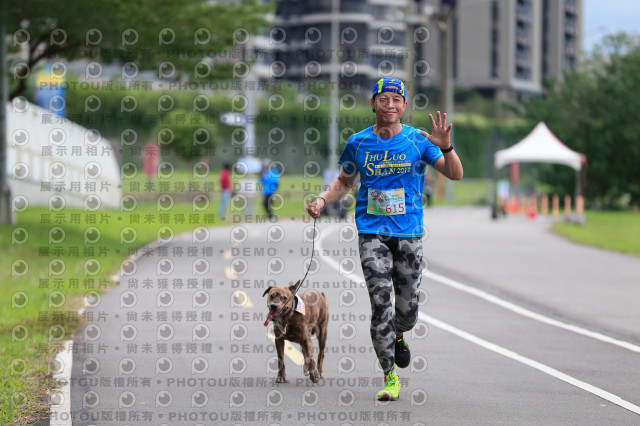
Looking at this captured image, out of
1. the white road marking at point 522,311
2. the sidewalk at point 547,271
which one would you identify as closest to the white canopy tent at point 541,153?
the sidewalk at point 547,271

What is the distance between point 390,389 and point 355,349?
8.76 ft

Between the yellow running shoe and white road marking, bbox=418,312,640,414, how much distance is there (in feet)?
5.08

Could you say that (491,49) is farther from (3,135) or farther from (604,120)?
(3,135)

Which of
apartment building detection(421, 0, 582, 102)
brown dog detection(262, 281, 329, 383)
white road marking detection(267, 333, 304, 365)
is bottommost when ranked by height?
white road marking detection(267, 333, 304, 365)

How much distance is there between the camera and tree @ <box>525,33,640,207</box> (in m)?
53.1

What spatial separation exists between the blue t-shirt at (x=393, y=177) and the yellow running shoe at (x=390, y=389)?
39.1 inches

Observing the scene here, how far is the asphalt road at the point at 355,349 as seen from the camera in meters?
7.90

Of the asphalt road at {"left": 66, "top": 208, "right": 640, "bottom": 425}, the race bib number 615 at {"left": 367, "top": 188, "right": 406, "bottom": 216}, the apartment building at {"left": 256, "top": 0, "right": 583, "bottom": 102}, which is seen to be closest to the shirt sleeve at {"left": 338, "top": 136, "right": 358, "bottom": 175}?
the race bib number 615 at {"left": 367, "top": 188, "right": 406, "bottom": 216}

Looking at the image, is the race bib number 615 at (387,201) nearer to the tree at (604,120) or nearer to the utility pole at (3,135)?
the utility pole at (3,135)

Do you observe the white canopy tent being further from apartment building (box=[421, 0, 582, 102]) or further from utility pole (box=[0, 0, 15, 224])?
apartment building (box=[421, 0, 582, 102])

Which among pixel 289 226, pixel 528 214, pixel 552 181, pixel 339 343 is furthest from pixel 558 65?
pixel 339 343

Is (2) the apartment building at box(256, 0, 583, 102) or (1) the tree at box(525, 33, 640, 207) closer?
(1) the tree at box(525, 33, 640, 207)

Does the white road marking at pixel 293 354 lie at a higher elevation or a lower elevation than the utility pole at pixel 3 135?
lower

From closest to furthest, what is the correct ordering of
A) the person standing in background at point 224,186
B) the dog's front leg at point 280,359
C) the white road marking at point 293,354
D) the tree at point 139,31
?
the dog's front leg at point 280,359
the white road marking at point 293,354
the tree at point 139,31
the person standing in background at point 224,186
